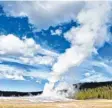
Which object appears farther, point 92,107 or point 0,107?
point 92,107

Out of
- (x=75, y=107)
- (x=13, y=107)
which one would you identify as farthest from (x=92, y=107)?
(x=13, y=107)

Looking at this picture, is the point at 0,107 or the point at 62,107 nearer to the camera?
the point at 0,107

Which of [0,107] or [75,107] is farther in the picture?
[75,107]

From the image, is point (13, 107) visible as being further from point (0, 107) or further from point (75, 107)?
point (75, 107)

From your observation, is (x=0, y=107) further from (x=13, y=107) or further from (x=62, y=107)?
(x=62, y=107)

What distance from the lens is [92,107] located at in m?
116

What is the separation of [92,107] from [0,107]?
31.9 meters

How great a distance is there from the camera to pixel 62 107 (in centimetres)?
11775

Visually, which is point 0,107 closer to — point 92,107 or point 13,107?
point 13,107

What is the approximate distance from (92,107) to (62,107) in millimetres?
10656

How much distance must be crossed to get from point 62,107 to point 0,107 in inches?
904

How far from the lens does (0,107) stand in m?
107

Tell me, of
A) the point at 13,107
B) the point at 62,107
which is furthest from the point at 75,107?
the point at 13,107

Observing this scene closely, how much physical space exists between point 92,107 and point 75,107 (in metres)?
6.84
